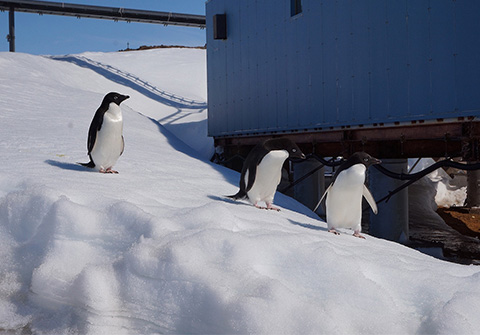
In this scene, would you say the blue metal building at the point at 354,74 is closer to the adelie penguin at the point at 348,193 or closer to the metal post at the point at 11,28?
the adelie penguin at the point at 348,193

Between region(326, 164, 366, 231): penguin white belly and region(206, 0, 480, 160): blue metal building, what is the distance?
3.29 meters

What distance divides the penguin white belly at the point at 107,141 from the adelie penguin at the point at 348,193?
2.67m

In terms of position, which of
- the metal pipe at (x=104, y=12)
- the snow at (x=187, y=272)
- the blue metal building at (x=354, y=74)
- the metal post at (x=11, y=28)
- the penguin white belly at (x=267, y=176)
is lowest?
the snow at (x=187, y=272)

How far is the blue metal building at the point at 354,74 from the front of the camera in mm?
8289

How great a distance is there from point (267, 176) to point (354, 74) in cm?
471

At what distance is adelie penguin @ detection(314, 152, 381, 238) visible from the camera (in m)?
5.62

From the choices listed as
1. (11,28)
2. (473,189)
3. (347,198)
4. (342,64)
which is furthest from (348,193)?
(11,28)

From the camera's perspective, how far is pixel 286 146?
6.14 metres

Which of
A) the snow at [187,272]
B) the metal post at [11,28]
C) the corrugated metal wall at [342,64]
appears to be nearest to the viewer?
the snow at [187,272]

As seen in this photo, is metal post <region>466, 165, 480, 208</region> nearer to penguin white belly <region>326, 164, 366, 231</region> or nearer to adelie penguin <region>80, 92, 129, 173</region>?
penguin white belly <region>326, 164, 366, 231</region>

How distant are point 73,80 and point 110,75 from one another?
11.8 ft

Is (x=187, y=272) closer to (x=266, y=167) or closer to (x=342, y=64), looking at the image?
(x=266, y=167)

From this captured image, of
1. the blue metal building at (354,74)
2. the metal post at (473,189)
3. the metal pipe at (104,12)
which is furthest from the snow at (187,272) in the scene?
the metal pipe at (104,12)

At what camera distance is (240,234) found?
4430 mm
